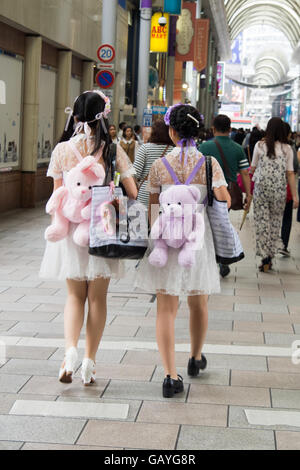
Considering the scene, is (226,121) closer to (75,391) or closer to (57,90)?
(75,391)

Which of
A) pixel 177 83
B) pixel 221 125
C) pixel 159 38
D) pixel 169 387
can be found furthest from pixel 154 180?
pixel 177 83

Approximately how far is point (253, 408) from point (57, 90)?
15.0 m

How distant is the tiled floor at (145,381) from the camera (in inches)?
162

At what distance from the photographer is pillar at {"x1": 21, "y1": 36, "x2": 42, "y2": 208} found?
1603 cm

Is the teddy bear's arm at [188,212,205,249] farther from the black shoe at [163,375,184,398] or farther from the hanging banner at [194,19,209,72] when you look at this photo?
the hanging banner at [194,19,209,72]

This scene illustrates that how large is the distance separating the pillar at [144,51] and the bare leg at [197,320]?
1674 cm

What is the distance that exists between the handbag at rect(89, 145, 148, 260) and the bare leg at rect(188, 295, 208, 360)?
0.67 meters

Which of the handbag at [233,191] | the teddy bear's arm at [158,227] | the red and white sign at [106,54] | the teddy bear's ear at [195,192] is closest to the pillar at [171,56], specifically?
the red and white sign at [106,54]

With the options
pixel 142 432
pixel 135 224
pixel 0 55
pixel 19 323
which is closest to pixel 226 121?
pixel 19 323

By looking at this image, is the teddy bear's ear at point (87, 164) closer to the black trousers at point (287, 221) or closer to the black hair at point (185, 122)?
the black hair at point (185, 122)

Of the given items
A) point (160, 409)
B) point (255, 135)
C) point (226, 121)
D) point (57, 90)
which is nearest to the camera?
point (160, 409)

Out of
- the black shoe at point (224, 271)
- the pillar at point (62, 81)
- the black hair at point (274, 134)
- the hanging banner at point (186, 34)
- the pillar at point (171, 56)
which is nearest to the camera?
the black shoe at point (224, 271)

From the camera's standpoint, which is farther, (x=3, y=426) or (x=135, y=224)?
(x=135, y=224)

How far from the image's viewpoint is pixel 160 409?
4.57 meters
